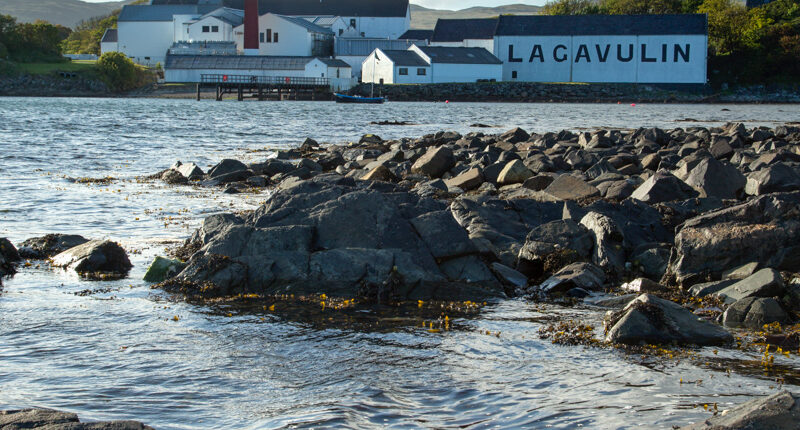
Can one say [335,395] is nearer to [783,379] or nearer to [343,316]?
[343,316]

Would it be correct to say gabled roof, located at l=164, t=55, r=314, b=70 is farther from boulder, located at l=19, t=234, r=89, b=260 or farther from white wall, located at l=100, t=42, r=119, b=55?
boulder, located at l=19, t=234, r=89, b=260

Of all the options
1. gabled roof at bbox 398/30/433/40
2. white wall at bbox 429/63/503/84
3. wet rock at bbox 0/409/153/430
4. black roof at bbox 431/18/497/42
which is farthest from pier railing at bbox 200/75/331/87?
wet rock at bbox 0/409/153/430

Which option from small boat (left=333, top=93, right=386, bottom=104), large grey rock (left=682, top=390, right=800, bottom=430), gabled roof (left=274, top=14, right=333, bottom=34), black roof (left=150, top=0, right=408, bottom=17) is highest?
black roof (left=150, top=0, right=408, bottom=17)

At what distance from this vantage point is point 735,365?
234 inches

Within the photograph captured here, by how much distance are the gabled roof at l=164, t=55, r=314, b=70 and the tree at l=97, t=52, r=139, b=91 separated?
4590 millimetres

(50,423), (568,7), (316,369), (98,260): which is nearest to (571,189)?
(98,260)

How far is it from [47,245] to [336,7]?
97945 millimetres

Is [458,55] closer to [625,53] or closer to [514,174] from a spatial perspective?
[625,53]

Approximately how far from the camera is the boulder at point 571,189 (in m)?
11.7

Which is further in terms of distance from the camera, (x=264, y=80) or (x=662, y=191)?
(x=264, y=80)

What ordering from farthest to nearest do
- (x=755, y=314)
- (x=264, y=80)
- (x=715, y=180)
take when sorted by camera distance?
1. (x=264, y=80)
2. (x=715, y=180)
3. (x=755, y=314)

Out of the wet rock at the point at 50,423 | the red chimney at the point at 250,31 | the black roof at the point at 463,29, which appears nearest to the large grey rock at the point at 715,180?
the wet rock at the point at 50,423

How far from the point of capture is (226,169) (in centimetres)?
1823

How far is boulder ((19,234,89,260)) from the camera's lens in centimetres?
964
